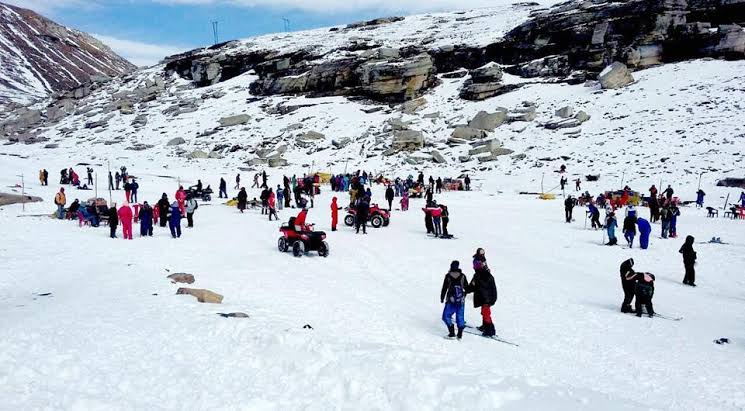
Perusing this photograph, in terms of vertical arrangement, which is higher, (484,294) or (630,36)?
(630,36)

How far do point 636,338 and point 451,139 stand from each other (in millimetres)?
41769

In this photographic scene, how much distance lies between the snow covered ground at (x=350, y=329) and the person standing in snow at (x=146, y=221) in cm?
112

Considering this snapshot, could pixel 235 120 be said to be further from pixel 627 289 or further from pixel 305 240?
pixel 627 289

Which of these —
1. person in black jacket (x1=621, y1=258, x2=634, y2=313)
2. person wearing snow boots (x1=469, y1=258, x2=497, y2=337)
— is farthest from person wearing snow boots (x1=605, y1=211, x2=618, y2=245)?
person wearing snow boots (x1=469, y1=258, x2=497, y2=337)

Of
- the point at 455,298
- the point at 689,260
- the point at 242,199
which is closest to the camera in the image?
the point at 455,298

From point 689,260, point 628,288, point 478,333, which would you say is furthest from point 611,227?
point 478,333

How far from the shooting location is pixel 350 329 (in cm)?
880

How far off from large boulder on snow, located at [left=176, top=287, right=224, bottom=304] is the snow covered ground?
230 millimetres

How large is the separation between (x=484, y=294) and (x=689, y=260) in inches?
288

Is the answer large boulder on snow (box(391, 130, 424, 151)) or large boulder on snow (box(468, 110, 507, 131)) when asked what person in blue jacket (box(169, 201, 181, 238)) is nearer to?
large boulder on snow (box(391, 130, 424, 151))

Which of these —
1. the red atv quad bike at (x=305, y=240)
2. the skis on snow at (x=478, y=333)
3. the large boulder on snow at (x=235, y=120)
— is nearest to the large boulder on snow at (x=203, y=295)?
the skis on snow at (x=478, y=333)

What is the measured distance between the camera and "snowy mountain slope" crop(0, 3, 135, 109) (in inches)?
5354

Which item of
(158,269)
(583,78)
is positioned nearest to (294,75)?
(583,78)

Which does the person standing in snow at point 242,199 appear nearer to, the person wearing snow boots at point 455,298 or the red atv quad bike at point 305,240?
the red atv quad bike at point 305,240
